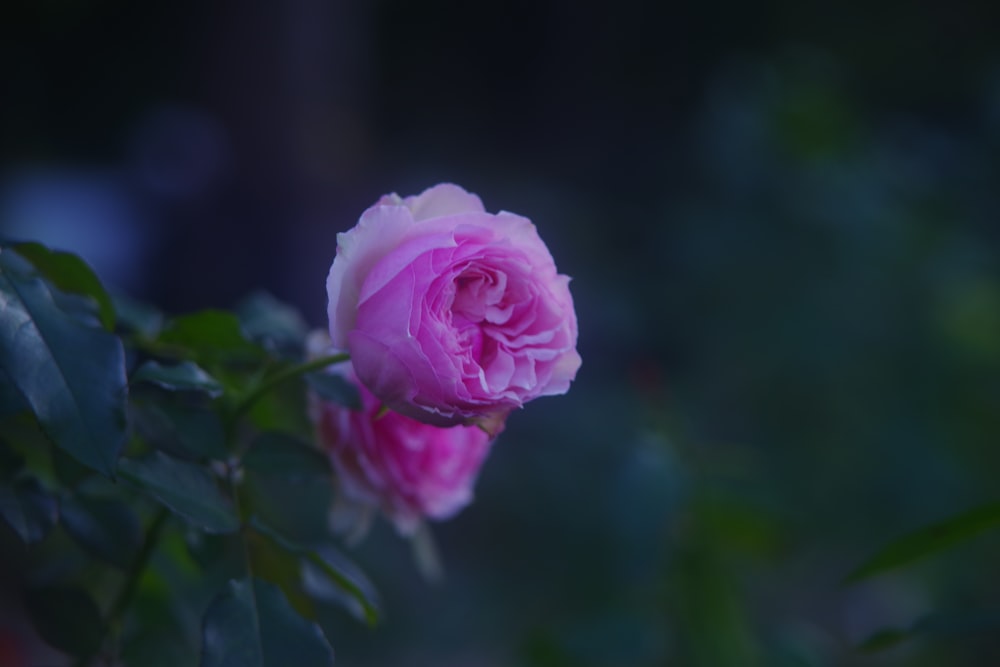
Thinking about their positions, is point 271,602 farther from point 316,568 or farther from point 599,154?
point 599,154

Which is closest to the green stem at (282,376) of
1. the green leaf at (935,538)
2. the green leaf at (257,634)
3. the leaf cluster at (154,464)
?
the leaf cluster at (154,464)

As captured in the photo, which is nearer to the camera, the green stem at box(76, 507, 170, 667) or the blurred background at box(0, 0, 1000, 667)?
the green stem at box(76, 507, 170, 667)

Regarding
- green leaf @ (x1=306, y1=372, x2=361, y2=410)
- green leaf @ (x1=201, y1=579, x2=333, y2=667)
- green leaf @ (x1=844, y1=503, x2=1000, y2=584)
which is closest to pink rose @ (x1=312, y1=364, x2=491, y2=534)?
green leaf @ (x1=306, y1=372, x2=361, y2=410)

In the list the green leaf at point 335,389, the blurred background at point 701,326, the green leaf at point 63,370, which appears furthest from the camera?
the blurred background at point 701,326

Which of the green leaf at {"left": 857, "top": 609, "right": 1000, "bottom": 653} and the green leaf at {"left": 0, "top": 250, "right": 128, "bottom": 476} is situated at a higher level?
the green leaf at {"left": 0, "top": 250, "right": 128, "bottom": 476}

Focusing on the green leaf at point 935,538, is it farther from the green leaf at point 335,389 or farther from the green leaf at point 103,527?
the green leaf at point 103,527

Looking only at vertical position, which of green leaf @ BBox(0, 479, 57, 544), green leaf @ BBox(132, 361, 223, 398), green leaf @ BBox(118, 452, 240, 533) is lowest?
green leaf @ BBox(0, 479, 57, 544)

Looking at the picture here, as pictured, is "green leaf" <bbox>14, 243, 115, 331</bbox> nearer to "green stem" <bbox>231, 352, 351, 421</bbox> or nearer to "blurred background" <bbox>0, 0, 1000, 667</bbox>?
"green stem" <bbox>231, 352, 351, 421</bbox>
